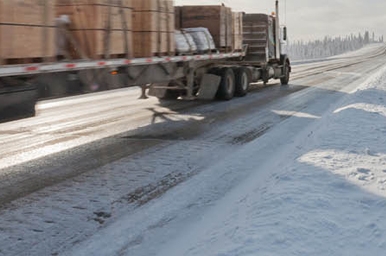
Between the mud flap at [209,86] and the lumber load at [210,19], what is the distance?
3.05ft

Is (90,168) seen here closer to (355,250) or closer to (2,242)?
(2,242)

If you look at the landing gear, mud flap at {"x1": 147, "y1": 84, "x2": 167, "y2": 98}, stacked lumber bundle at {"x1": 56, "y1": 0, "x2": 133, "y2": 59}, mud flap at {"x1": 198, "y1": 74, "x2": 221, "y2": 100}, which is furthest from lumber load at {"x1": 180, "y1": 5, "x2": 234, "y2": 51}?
stacked lumber bundle at {"x1": 56, "y1": 0, "x2": 133, "y2": 59}

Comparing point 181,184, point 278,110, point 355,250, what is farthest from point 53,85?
point 278,110

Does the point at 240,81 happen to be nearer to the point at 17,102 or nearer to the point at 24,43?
the point at 24,43

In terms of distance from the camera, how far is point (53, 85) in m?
7.16

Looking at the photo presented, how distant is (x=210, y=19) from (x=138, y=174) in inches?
338

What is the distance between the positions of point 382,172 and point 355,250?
245 centimetres

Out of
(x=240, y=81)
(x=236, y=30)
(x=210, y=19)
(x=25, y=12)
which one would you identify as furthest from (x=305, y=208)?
(x=240, y=81)

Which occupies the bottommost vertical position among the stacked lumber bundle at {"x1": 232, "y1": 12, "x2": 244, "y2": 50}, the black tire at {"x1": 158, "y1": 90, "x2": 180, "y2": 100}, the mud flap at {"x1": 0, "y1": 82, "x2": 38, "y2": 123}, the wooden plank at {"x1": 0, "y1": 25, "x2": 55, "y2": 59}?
the black tire at {"x1": 158, "y1": 90, "x2": 180, "y2": 100}

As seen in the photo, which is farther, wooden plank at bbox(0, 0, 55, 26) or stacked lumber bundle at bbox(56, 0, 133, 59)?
stacked lumber bundle at bbox(56, 0, 133, 59)

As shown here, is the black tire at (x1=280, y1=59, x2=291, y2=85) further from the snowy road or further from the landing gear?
the snowy road

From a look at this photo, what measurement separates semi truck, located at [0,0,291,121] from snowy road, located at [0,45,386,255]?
3.30 ft

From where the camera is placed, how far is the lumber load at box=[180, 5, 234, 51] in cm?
1405

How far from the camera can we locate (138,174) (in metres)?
6.54
